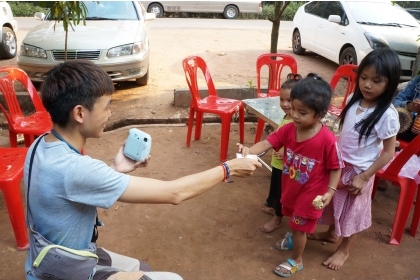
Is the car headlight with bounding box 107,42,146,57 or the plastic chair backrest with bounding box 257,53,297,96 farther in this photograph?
the car headlight with bounding box 107,42,146,57

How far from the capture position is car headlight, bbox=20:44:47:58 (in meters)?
5.94

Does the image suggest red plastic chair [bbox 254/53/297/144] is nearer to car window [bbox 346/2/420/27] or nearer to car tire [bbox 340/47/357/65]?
car tire [bbox 340/47/357/65]

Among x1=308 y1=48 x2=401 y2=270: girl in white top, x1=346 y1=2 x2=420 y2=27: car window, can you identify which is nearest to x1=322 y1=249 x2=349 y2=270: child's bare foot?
x1=308 y1=48 x2=401 y2=270: girl in white top

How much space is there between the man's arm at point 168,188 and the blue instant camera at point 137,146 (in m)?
0.38

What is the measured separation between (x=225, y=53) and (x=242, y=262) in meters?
7.46

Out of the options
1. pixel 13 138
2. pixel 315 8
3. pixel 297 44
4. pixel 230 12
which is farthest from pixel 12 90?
pixel 230 12

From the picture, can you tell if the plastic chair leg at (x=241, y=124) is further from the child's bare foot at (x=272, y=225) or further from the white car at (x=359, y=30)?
the white car at (x=359, y=30)

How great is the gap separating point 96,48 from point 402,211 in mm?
4793

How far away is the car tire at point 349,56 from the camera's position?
7.61 metres

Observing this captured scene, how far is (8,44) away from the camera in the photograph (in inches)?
327

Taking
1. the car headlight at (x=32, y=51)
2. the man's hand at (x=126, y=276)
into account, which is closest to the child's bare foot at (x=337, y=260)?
the man's hand at (x=126, y=276)

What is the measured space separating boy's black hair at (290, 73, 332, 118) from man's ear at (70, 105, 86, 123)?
50.8 inches

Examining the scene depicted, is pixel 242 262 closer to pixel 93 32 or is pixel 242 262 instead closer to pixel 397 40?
pixel 93 32

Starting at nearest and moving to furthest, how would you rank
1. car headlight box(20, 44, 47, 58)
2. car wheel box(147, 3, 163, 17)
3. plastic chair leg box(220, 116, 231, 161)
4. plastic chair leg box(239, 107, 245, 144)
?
plastic chair leg box(220, 116, 231, 161)
plastic chair leg box(239, 107, 245, 144)
car headlight box(20, 44, 47, 58)
car wheel box(147, 3, 163, 17)
